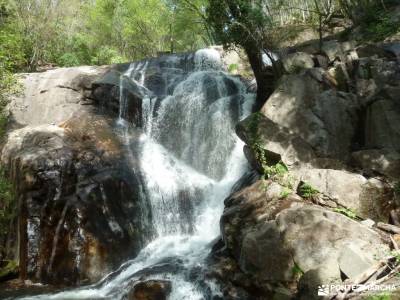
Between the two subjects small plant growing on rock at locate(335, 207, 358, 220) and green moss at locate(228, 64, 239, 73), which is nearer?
small plant growing on rock at locate(335, 207, 358, 220)

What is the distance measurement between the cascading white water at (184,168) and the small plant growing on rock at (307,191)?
2.84 m

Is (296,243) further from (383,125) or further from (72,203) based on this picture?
(72,203)

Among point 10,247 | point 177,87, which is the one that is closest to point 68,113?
point 177,87

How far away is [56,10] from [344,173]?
24.1 m

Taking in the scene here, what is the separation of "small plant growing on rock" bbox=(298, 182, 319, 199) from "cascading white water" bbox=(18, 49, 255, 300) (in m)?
2.84

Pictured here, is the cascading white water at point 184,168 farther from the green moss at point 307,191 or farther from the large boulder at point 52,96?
the green moss at point 307,191

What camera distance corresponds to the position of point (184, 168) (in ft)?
44.9

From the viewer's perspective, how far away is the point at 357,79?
11055 mm

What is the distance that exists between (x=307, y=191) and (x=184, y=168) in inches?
229

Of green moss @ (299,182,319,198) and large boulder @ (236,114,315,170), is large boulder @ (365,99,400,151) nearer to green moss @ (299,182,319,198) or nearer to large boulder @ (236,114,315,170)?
large boulder @ (236,114,315,170)

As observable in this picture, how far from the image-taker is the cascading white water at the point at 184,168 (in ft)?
32.0

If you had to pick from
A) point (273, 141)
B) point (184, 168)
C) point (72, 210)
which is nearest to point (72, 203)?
point (72, 210)

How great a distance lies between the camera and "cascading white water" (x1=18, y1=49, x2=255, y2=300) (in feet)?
32.0

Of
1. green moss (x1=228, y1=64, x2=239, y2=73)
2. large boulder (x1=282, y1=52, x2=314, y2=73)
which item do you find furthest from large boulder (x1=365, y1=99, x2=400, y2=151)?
green moss (x1=228, y1=64, x2=239, y2=73)
